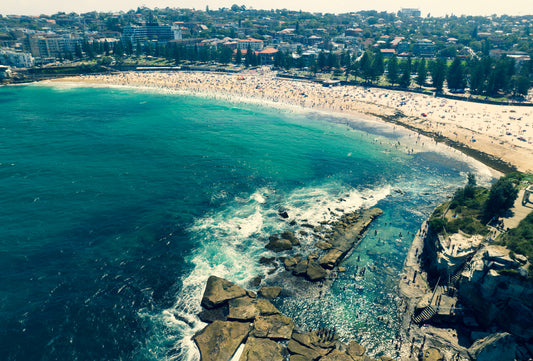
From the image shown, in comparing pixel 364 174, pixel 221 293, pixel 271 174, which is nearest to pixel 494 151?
pixel 364 174

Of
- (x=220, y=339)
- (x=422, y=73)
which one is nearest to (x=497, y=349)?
(x=220, y=339)

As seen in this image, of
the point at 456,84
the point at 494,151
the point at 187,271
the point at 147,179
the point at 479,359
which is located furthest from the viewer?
the point at 456,84

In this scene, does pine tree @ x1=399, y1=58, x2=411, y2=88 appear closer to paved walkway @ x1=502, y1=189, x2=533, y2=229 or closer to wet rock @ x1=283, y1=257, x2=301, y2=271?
paved walkway @ x1=502, y1=189, x2=533, y2=229

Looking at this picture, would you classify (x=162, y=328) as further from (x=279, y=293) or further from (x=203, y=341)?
(x=279, y=293)

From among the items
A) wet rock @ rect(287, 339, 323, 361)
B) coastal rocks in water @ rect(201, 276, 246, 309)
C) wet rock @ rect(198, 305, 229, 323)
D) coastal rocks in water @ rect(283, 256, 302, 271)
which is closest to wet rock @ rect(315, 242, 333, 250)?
coastal rocks in water @ rect(283, 256, 302, 271)

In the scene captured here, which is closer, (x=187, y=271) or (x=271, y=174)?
(x=187, y=271)

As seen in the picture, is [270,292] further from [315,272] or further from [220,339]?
[220,339]
